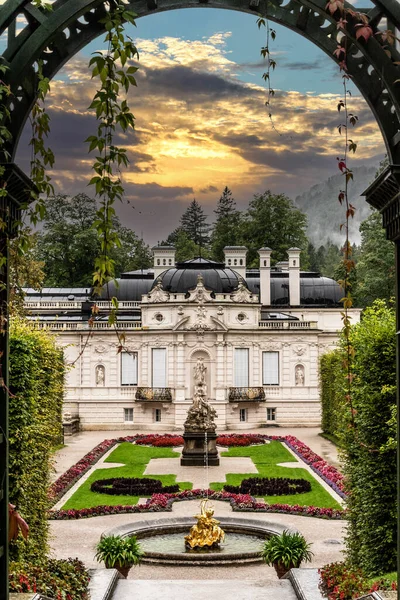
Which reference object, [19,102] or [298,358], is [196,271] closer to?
[298,358]

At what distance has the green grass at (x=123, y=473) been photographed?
957 inches

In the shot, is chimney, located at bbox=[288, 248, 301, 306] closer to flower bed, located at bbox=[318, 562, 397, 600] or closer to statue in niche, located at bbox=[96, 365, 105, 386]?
statue in niche, located at bbox=[96, 365, 105, 386]

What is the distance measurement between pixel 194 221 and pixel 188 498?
6871cm

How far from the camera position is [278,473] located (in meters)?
29.1

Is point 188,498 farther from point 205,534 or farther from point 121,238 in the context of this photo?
point 121,238

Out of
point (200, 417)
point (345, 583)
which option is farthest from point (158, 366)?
point (345, 583)

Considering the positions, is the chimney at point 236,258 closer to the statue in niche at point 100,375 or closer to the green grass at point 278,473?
the statue in niche at point 100,375

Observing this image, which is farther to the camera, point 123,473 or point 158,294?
point 158,294

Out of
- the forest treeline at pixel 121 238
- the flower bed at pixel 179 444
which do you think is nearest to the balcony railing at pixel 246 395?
the flower bed at pixel 179 444

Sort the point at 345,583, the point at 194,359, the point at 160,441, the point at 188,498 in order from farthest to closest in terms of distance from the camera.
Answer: the point at 194,359, the point at 160,441, the point at 188,498, the point at 345,583

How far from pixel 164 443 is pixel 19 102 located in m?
32.0

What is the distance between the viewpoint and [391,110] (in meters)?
6.73

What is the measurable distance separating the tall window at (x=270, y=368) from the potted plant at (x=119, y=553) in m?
29.3

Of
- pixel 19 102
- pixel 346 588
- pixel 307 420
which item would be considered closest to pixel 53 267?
A: pixel 307 420
